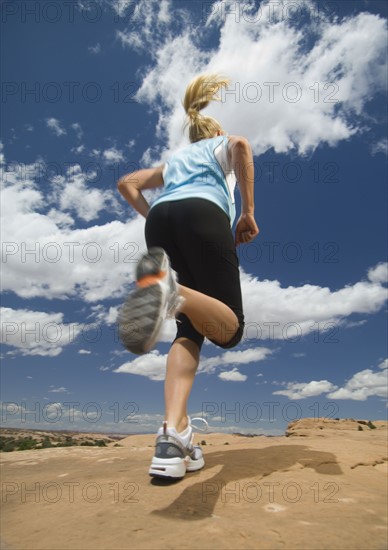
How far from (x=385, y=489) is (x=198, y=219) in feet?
6.27

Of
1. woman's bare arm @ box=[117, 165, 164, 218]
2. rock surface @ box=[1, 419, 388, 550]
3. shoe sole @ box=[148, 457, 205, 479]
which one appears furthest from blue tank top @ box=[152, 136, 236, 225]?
rock surface @ box=[1, 419, 388, 550]

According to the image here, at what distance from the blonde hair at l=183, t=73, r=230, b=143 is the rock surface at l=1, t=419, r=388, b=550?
232 cm

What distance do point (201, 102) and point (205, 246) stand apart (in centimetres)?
135

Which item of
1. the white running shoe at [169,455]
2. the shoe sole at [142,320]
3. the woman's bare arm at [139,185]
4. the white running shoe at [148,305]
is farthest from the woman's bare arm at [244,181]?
the white running shoe at [169,455]

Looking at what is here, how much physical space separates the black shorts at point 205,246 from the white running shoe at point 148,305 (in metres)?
0.35

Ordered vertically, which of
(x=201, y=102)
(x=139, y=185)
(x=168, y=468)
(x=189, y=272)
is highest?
(x=201, y=102)

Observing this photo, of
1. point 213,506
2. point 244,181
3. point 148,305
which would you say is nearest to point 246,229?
Answer: point 244,181

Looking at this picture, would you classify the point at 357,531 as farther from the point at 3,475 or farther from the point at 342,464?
the point at 3,475

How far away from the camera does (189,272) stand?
2.47m

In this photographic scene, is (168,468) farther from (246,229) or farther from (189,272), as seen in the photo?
(246,229)

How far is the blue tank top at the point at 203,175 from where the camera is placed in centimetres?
234

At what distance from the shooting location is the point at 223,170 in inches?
99.3

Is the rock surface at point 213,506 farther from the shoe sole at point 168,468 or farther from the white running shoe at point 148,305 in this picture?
the white running shoe at point 148,305

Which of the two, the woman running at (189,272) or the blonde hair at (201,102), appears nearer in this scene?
the woman running at (189,272)
